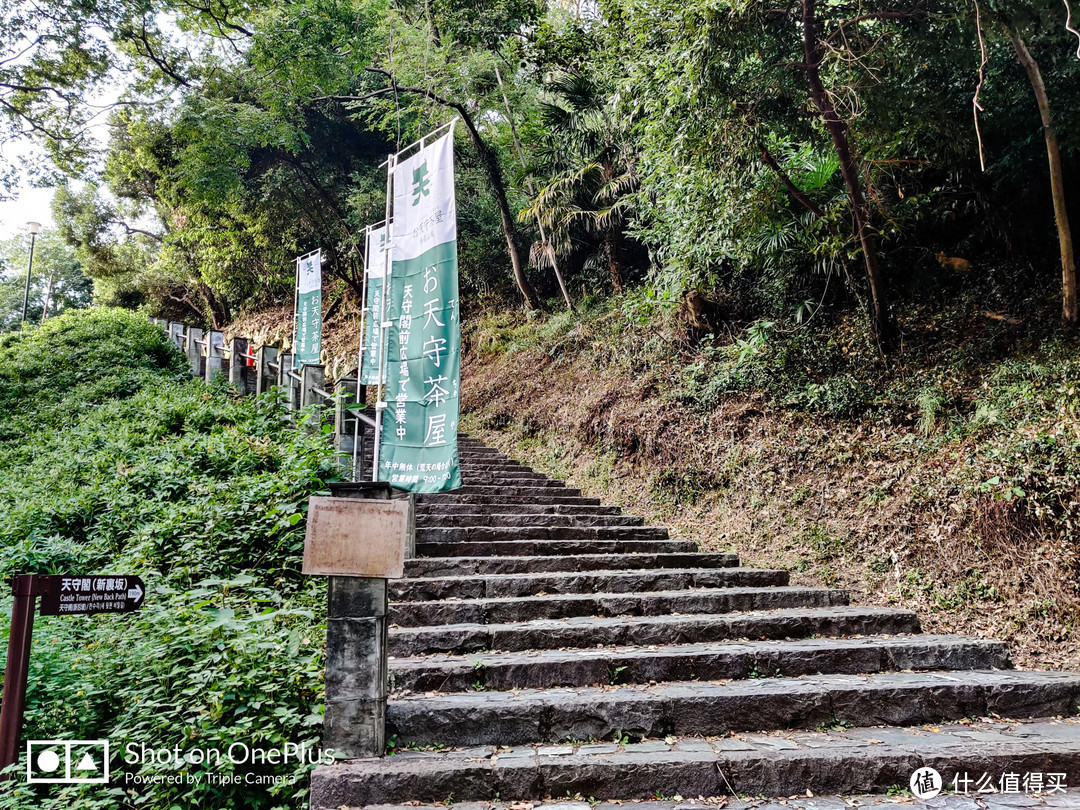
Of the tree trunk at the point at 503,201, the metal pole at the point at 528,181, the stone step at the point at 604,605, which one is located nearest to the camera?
the stone step at the point at 604,605

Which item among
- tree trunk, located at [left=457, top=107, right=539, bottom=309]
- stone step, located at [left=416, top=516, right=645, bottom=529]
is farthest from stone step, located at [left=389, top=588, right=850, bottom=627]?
tree trunk, located at [left=457, top=107, right=539, bottom=309]

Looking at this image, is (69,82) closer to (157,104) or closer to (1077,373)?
(157,104)

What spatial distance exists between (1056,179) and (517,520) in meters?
6.38

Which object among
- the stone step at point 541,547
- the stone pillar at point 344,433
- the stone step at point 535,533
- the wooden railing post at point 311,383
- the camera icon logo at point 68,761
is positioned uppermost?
the wooden railing post at point 311,383

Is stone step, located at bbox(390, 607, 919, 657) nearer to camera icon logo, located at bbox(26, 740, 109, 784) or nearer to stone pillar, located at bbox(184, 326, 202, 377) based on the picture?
camera icon logo, located at bbox(26, 740, 109, 784)

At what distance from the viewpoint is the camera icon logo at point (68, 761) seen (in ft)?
9.48

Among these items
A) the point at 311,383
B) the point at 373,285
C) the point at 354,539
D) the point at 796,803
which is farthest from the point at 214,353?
the point at 796,803

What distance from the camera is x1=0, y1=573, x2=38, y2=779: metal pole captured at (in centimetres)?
287

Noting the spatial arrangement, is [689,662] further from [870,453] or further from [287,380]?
[287,380]

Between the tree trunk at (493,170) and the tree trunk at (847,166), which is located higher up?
the tree trunk at (493,170)

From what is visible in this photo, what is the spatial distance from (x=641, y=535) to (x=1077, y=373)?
4.43 metres

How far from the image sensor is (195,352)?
13.8m

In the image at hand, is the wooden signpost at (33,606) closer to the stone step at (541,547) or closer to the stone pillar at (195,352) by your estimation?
the stone step at (541,547)

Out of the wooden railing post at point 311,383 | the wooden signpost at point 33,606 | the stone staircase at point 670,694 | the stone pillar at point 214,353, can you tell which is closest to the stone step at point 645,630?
the stone staircase at point 670,694
